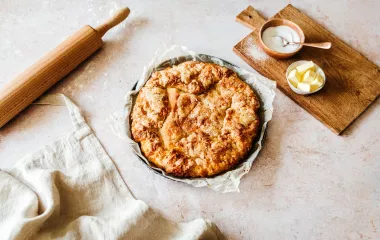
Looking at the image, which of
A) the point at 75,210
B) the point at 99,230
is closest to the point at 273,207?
the point at 99,230

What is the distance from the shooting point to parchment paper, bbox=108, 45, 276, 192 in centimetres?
167

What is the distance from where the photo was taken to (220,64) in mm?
1971

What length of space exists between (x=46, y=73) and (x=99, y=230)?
2.84ft

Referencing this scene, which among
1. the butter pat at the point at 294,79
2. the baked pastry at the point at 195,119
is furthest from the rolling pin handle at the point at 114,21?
the butter pat at the point at 294,79

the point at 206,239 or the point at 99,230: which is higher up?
the point at 99,230

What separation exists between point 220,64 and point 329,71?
0.60 meters

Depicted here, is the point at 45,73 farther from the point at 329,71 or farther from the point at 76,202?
the point at 329,71

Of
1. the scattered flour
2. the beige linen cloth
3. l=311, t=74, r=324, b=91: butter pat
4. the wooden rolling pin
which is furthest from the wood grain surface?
l=311, t=74, r=324, b=91: butter pat

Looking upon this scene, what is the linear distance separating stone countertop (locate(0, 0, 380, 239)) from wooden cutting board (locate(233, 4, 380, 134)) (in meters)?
0.06

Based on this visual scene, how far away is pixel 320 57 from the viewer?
2031 millimetres

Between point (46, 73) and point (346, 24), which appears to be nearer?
point (46, 73)

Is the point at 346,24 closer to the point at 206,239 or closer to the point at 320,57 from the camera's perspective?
the point at 320,57

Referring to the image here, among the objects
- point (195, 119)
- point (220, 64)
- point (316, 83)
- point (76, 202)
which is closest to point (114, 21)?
point (220, 64)

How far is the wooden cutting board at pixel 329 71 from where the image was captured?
189 cm
